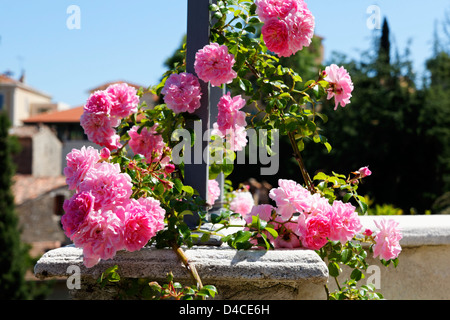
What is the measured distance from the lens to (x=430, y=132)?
1391cm

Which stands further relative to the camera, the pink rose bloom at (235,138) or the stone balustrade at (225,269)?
the pink rose bloom at (235,138)

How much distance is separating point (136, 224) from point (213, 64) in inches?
24.8

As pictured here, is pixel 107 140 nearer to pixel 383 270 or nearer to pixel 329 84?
pixel 329 84

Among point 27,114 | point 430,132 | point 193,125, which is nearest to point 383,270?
point 193,125

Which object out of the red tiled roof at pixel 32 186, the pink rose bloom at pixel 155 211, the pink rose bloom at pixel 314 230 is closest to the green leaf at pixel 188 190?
the pink rose bloom at pixel 155 211

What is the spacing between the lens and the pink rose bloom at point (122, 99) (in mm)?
1875

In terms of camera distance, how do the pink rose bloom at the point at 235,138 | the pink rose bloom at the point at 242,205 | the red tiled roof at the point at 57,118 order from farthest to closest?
the red tiled roof at the point at 57,118 → the pink rose bloom at the point at 242,205 → the pink rose bloom at the point at 235,138

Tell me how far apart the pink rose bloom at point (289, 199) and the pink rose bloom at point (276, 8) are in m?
0.60

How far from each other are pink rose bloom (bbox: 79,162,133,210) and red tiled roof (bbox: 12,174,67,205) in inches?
1187

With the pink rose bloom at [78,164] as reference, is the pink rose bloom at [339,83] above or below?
above

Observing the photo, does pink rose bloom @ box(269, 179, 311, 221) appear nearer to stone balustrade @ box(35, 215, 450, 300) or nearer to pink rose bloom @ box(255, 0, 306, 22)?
stone balustrade @ box(35, 215, 450, 300)

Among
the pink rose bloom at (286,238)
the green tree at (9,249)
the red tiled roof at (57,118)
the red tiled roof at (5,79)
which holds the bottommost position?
the green tree at (9,249)

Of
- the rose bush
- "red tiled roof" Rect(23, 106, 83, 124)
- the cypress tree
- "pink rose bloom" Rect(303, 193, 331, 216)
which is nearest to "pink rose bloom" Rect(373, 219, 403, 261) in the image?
the rose bush

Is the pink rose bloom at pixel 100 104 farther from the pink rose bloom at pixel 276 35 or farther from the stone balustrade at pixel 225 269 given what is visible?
the pink rose bloom at pixel 276 35
